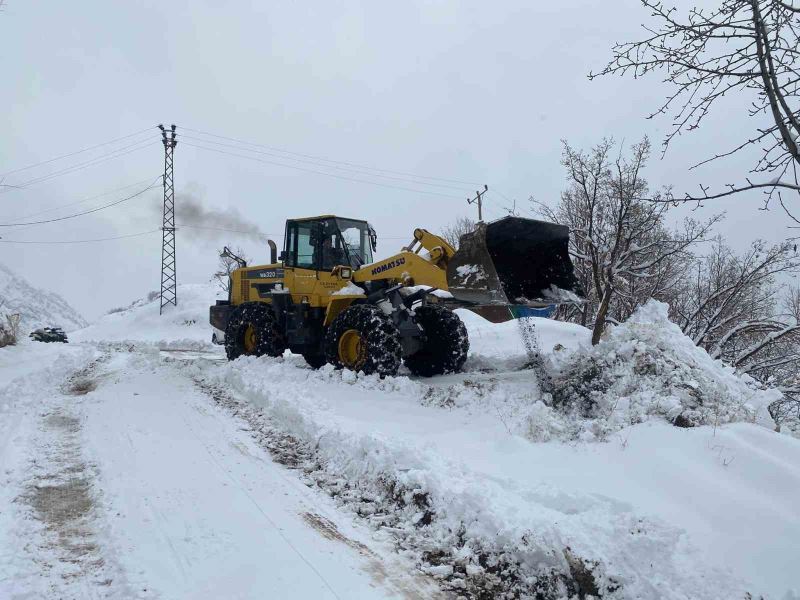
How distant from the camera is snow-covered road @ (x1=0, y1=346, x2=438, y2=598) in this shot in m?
3.13

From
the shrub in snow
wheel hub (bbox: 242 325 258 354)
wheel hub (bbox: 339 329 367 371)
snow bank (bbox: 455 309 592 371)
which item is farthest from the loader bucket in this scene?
the shrub in snow

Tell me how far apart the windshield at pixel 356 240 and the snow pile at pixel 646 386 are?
462 cm

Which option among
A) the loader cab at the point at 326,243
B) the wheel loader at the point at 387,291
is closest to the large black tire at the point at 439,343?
the wheel loader at the point at 387,291

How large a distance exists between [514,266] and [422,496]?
386 cm

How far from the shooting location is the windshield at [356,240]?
10.6 meters

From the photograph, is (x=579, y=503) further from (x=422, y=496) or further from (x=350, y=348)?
(x=350, y=348)

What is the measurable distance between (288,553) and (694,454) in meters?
2.88

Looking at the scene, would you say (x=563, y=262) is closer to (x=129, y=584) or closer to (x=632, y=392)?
A: (x=632, y=392)

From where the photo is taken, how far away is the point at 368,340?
8.34 metres

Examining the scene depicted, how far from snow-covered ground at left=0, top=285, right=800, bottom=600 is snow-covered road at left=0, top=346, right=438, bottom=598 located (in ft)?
0.05

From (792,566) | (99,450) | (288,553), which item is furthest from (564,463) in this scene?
(99,450)

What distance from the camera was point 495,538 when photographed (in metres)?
3.51

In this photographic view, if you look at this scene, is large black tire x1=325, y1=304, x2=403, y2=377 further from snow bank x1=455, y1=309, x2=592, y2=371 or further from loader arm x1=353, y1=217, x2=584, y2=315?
snow bank x1=455, y1=309, x2=592, y2=371

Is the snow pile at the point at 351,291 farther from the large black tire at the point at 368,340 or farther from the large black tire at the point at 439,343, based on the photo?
the large black tire at the point at 439,343
